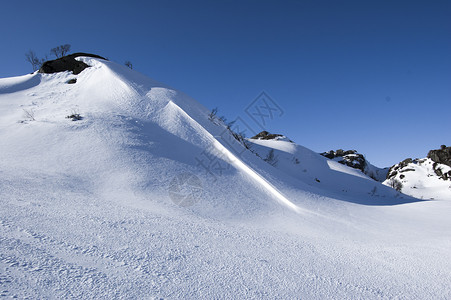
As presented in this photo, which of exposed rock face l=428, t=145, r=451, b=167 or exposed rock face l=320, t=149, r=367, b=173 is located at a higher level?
exposed rock face l=428, t=145, r=451, b=167

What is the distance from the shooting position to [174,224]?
12.0 feet

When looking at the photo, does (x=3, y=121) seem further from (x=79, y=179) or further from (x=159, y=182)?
(x=159, y=182)

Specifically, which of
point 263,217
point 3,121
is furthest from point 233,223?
point 3,121

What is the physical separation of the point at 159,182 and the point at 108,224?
2.10 meters

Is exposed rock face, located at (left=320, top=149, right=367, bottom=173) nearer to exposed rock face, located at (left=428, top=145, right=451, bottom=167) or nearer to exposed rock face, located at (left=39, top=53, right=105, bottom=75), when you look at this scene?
exposed rock face, located at (left=428, top=145, right=451, bottom=167)

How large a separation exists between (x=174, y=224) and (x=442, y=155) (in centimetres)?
5044

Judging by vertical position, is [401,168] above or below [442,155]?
below

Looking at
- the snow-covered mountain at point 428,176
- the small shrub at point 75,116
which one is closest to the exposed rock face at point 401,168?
the snow-covered mountain at point 428,176

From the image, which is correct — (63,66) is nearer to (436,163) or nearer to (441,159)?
(441,159)

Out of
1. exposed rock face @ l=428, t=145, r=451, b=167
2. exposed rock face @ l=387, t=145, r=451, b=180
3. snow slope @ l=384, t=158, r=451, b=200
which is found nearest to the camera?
snow slope @ l=384, t=158, r=451, b=200

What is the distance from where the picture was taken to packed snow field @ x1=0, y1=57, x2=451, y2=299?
2264mm

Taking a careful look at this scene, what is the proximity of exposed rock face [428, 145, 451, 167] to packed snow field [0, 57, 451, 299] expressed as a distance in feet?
140

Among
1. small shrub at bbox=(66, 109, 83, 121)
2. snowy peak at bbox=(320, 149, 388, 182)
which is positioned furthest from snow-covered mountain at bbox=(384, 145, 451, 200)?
small shrub at bbox=(66, 109, 83, 121)

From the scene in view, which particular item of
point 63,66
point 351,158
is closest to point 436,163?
point 351,158
